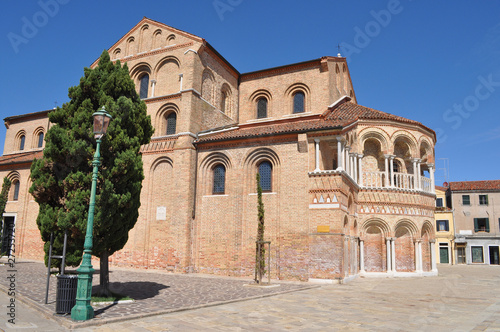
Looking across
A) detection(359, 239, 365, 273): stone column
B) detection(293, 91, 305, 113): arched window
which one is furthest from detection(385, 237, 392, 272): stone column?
detection(293, 91, 305, 113): arched window

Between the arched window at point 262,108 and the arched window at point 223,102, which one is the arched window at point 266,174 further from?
the arched window at point 223,102

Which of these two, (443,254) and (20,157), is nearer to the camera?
(20,157)

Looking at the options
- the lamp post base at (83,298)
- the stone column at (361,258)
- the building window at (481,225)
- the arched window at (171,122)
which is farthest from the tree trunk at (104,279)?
the building window at (481,225)

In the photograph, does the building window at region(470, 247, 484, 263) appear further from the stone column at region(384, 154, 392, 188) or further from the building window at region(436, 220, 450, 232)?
the stone column at region(384, 154, 392, 188)

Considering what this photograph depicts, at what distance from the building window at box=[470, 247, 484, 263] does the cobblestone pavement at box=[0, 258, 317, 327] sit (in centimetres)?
3552

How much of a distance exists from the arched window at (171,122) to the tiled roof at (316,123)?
6.80ft

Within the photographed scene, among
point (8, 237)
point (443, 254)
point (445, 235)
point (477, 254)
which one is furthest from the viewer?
point (445, 235)

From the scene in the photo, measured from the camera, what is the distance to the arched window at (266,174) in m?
18.9

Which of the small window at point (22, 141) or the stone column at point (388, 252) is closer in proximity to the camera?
the stone column at point (388, 252)

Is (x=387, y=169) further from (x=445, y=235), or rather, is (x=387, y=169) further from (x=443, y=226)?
(x=443, y=226)

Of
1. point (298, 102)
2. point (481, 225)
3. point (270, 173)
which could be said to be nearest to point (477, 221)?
point (481, 225)

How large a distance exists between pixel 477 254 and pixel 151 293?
4213cm

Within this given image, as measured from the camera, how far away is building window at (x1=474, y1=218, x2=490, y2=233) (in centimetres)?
4241

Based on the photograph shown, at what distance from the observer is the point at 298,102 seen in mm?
23703
